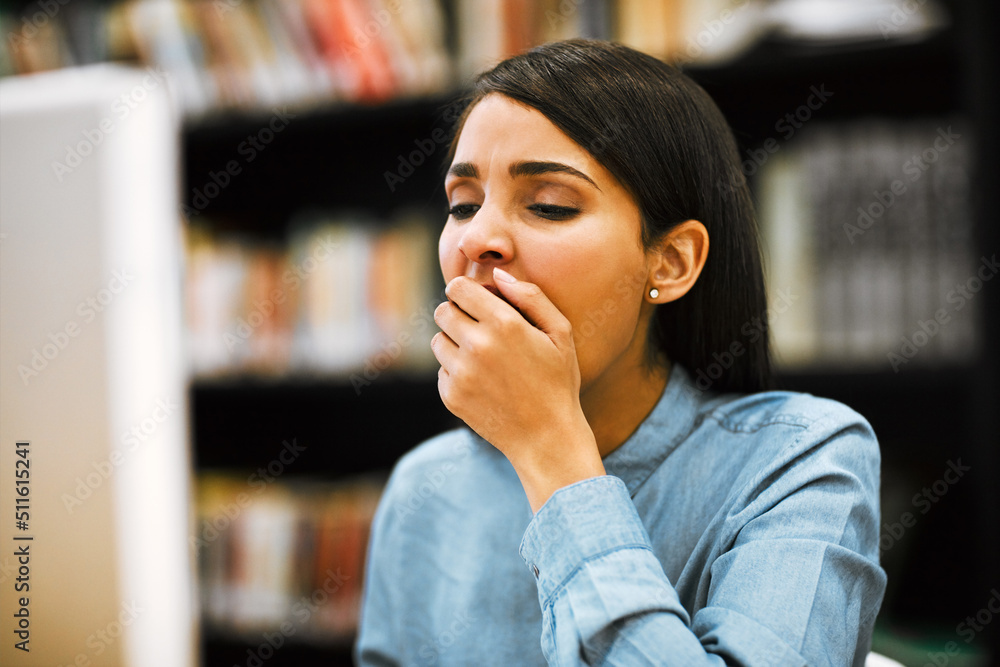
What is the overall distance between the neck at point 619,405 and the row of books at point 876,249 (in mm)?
590

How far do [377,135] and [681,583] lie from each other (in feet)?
4.54

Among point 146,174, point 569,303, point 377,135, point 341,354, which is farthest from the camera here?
point 377,135

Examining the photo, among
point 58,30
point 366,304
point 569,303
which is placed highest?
point 58,30

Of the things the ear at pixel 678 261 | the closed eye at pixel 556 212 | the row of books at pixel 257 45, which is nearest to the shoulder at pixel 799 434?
the ear at pixel 678 261

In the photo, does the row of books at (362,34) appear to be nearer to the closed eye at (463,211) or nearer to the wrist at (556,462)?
the closed eye at (463,211)

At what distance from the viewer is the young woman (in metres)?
0.59

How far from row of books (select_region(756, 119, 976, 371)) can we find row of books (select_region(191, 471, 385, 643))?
1058 millimetres

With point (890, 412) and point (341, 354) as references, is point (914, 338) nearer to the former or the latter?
point (890, 412)

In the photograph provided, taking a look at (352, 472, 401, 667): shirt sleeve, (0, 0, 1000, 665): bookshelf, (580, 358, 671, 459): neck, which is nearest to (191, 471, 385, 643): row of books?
(0, 0, 1000, 665): bookshelf

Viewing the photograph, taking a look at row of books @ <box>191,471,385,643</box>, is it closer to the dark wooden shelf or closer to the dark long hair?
the dark wooden shelf

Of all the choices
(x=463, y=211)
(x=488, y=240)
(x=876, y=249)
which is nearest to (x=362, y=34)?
(x=463, y=211)

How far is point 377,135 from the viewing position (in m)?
Answer: 1.75

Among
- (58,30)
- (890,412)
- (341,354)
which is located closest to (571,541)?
(341,354)

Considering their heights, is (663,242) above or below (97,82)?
below
